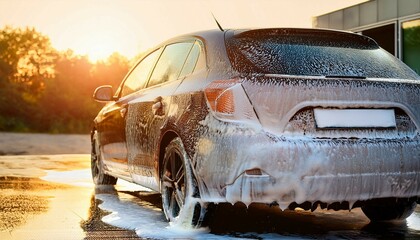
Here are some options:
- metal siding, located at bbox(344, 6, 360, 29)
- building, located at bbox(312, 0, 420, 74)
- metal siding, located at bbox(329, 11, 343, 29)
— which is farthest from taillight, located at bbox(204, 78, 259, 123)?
metal siding, located at bbox(329, 11, 343, 29)

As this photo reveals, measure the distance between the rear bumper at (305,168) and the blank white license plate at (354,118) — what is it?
0.38 ft

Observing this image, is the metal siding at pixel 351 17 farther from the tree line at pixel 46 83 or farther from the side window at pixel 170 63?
the tree line at pixel 46 83

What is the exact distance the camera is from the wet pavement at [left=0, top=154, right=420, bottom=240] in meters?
5.49

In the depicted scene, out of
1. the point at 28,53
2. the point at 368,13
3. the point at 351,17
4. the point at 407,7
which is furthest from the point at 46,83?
the point at 407,7

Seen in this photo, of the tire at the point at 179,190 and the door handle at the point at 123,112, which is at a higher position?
the door handle at the point at 123,112

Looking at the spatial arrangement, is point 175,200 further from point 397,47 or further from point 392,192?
point 397,47

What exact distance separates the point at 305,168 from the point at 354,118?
0.53 m

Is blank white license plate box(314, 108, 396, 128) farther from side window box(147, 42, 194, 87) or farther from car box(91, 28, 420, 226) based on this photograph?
side window box(147, 42, 194, 87)

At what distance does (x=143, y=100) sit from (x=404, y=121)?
2586mm

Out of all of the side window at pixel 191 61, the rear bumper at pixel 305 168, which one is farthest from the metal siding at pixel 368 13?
the rear bumper at pixel 305 168

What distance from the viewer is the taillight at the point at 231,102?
15.9 ft

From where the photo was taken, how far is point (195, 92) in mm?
5320

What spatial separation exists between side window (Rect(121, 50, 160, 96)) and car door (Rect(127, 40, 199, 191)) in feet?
0.80

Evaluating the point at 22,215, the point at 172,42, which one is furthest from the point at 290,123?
the point at 22,215
